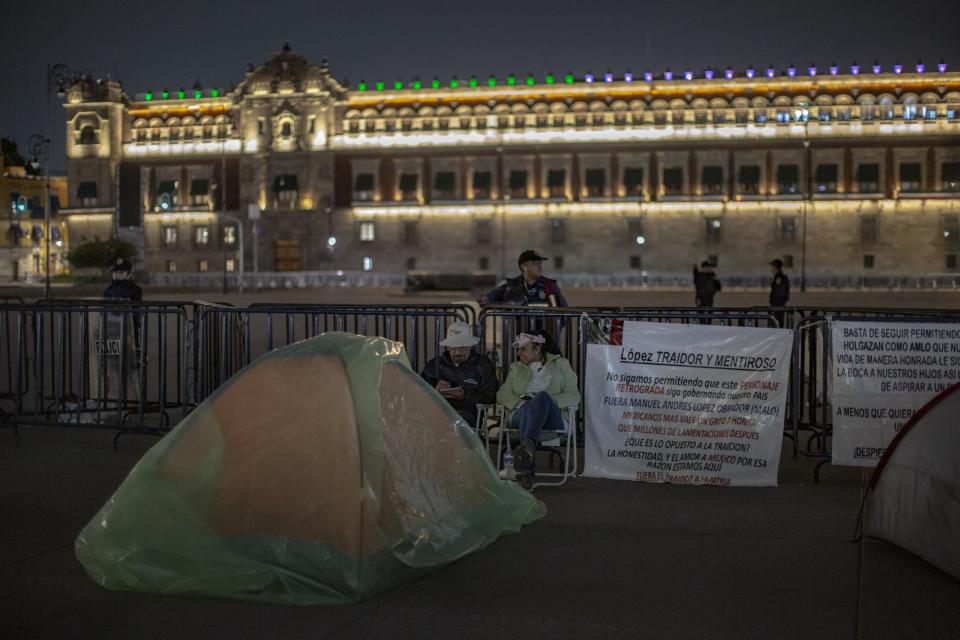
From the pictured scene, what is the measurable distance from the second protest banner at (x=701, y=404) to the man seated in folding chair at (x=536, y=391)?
1.49 ft

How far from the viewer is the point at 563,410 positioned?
7422 mm

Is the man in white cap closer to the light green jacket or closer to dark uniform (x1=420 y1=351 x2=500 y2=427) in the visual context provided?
dark uniform (x1=420 y1=351 x2=500 y2=427)

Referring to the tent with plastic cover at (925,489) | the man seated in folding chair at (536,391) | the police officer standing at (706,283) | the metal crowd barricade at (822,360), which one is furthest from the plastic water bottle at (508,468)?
the police officer standing at (706,283)

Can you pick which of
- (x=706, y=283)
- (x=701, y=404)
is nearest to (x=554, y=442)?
(x=701, y=404)

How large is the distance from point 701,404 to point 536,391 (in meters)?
1.12

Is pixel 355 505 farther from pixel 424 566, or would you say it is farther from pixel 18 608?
pixel 18 608

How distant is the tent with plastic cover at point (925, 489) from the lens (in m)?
5.09

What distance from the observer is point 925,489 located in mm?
5297

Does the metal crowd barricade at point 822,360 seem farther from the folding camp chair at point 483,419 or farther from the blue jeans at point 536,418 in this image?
the folding camp chair at point 483,419

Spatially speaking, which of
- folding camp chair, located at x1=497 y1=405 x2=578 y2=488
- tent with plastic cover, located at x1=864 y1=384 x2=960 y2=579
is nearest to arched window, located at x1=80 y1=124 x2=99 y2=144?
folding camp chair, located at x1=497 y1=405 x2=578 y2=488

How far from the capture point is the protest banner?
23.9ft

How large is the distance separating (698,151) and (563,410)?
56.7m

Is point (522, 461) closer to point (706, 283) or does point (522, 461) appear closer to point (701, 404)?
point (701, 404)

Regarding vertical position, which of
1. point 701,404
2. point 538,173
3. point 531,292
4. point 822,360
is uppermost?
point 538,173
